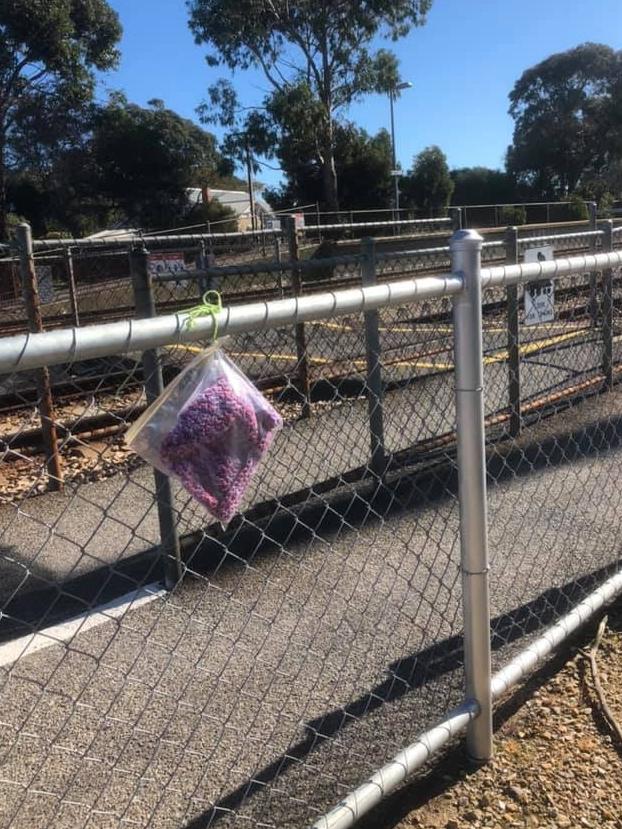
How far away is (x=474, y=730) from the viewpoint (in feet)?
8.29

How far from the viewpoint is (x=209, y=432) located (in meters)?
1.74

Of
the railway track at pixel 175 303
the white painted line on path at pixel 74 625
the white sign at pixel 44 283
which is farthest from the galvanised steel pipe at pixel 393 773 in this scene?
the railway track at pixel 175 303

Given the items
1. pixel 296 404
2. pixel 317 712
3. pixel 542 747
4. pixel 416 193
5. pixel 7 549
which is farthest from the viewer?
pixel 416 193

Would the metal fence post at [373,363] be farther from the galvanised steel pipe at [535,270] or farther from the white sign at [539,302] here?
the galvanised steel pipe at [535,270]

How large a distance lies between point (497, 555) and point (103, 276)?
11.6 m

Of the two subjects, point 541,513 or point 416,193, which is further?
point 416,193

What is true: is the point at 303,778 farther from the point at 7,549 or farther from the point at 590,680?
the point at 7,549

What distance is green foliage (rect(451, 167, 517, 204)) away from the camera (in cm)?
5462

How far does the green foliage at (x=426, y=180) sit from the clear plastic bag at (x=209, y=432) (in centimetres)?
4458

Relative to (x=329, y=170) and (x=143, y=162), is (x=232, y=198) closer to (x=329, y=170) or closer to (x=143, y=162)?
(x=143, y=162)

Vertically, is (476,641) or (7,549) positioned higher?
(476,641)

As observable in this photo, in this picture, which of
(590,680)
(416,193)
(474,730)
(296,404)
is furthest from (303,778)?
(416,193)

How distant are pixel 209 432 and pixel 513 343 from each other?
457 centimetres

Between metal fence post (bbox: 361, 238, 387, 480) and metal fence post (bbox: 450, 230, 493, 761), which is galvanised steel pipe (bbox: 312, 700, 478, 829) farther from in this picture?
metal fence post (bbox: 361, 238, 387, 480)
